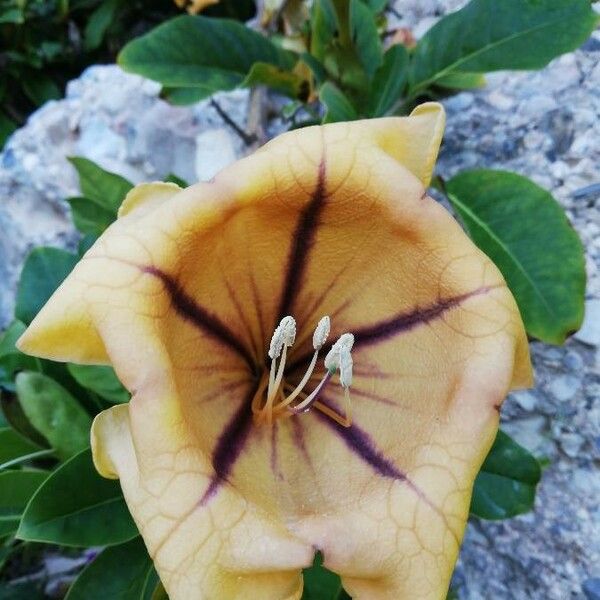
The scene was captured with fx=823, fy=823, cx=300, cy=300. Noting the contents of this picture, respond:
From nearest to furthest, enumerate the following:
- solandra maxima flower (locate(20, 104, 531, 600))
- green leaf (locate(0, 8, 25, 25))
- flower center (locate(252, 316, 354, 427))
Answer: solandra maxima flower (locate(20, 104, 531, 600))
flower center (locate(252, 316, 354, 427))
green leaf (locate(0, 8, 25, 25))

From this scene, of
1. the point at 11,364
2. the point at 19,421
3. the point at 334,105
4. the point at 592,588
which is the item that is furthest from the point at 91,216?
the point at 592,588

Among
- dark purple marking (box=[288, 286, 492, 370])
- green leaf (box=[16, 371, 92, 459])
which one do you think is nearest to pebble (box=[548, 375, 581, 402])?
dark purple marking (box=[288, 286, 492, 370])

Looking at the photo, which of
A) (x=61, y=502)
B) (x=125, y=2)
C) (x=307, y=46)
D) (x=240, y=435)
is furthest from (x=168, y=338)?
(x=125, y=2)

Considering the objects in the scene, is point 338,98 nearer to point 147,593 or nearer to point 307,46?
point 307,46

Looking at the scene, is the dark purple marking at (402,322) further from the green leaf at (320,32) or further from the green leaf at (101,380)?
the green leaf at (320,32)

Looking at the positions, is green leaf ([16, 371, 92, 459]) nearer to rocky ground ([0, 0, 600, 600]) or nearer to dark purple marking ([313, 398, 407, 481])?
dark purple marking ([313, 398, 407, 481])

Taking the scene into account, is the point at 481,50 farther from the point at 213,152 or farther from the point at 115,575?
the point at 115,575

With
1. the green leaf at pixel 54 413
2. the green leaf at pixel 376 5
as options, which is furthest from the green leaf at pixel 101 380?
the green leaf at pixel 376 5
